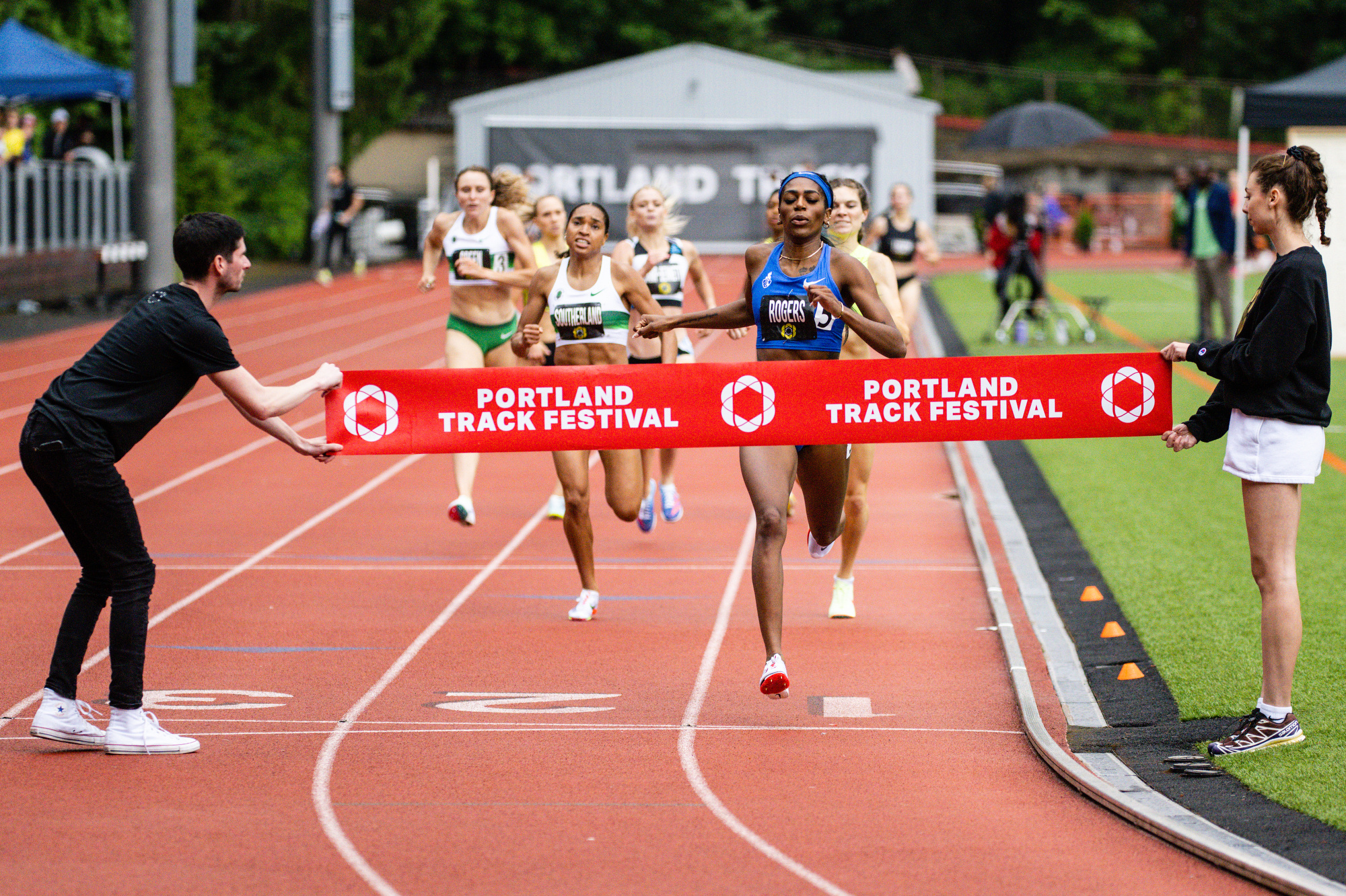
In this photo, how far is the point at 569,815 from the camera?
221 inches

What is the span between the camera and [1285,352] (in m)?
5.93

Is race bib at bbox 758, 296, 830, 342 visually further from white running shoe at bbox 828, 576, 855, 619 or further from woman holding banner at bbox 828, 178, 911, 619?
white running shoe at bbox 828, 576, 855, 619

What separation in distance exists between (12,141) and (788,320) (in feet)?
63.4

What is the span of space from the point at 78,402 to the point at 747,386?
2568mm

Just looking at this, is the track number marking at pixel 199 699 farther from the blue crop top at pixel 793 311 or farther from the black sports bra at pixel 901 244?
the black sports bra at pixel 901 244

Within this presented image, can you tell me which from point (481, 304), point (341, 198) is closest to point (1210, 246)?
point (481, 304)

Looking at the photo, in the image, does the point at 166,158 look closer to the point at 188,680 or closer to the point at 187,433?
the point at 187,433

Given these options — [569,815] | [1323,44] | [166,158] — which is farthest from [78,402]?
[1323,44]

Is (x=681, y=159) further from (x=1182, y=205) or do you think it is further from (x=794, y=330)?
(x=794, y=330)

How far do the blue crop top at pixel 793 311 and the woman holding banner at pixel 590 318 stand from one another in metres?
1.64

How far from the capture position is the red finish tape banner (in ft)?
22.9

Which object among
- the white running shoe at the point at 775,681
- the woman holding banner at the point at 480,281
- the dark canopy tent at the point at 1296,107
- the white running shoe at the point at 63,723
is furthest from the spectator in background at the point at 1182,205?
the white running shoe at the point at 63,723

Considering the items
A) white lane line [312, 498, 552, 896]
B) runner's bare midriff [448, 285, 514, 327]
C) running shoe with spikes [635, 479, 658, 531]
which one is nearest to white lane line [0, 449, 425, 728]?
white lane line [312, 498, 552, 896]

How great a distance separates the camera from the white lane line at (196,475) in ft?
33.9
